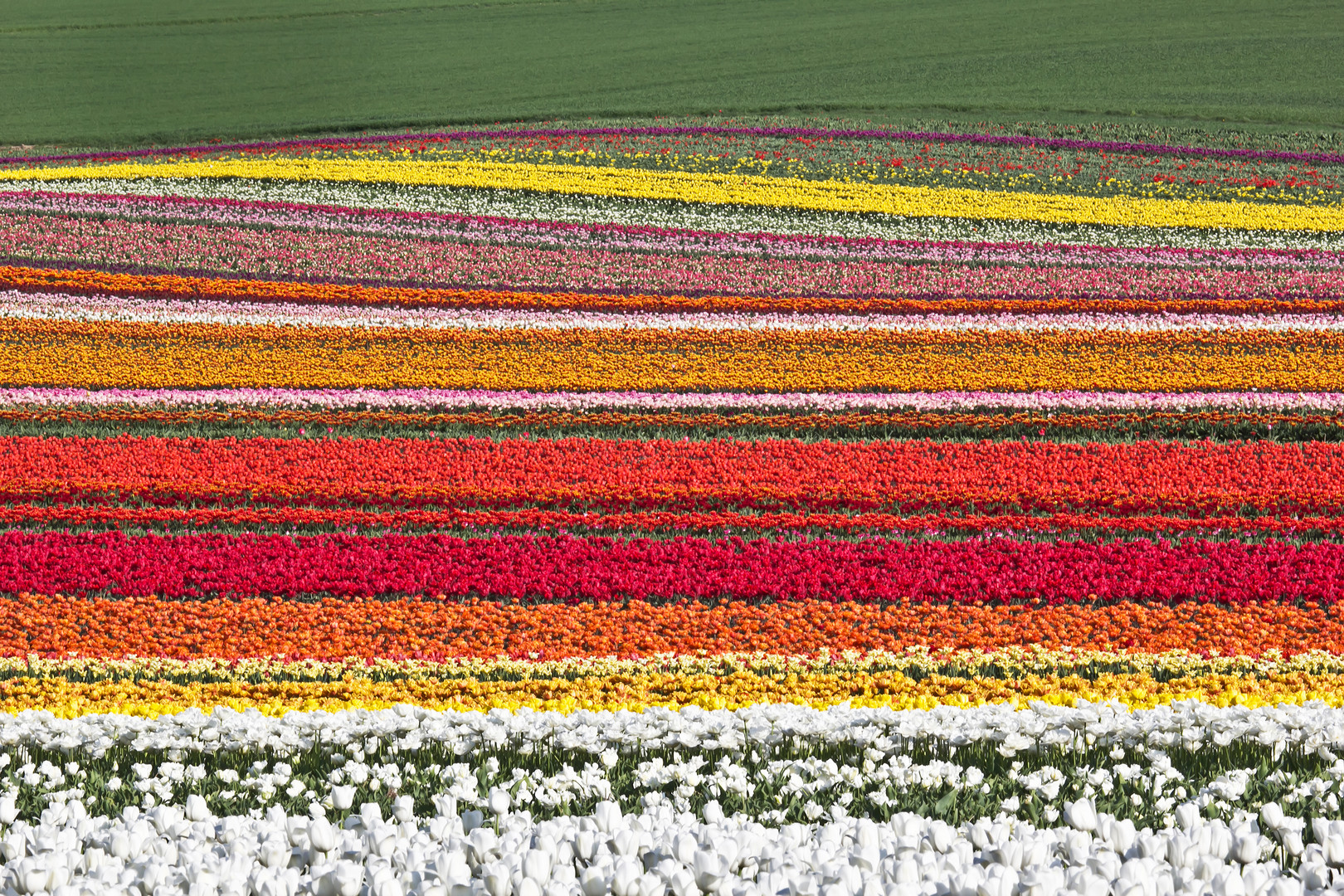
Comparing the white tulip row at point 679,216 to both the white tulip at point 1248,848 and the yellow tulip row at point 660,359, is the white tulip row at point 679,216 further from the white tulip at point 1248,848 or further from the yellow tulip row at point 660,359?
the white tulip at point 1248,848

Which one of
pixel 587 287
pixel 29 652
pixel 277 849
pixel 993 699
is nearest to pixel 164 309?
pixel 587 287

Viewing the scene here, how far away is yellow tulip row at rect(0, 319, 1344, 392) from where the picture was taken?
19.7 meters

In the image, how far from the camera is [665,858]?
403 cm

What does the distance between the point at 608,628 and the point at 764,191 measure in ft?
74.9

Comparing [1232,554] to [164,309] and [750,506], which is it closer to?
[750,506]

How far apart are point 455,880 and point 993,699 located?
20.8ft

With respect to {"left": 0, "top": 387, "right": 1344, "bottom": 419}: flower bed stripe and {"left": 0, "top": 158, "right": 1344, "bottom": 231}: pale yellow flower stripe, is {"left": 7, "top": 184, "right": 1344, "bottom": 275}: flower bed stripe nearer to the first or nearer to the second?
{"left": 0, "top": 158, "right": 1344, "bottom": 231}: pale yellow flower stripe

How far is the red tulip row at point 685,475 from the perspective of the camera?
1488 cm

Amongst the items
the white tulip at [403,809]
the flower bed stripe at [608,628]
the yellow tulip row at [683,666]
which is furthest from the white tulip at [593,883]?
the flower bed stripe at [608,628]

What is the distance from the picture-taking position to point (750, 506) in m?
14.9

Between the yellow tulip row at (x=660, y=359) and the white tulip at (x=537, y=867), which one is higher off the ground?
the yellow tulip row at (x=660, y=359)

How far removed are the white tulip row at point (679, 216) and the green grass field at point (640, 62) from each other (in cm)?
1159

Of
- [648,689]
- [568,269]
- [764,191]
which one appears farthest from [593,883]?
[764,191]

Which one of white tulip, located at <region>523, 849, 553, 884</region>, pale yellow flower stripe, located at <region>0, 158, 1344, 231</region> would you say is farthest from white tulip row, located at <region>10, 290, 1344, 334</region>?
white tulip, located at <region>523, 849, 553, 884</region>
